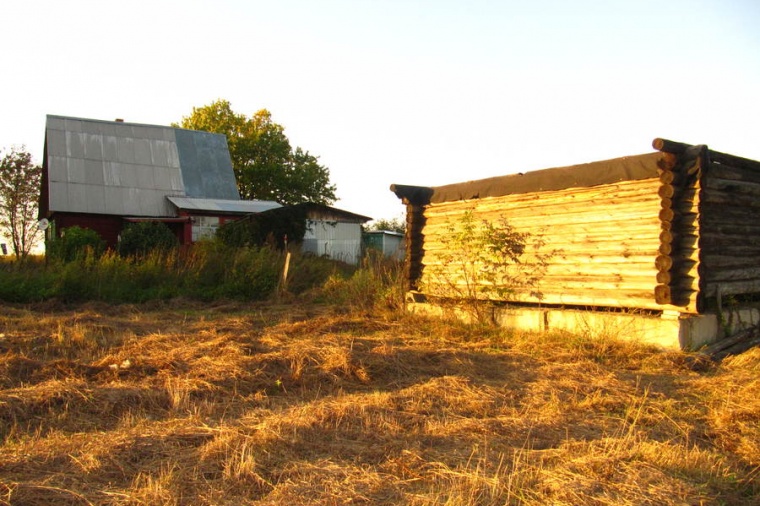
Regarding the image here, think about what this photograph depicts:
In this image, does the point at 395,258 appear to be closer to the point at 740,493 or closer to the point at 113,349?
the point at 113,349

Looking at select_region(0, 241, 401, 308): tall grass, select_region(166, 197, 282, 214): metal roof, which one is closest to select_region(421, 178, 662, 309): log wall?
select_region(0, 241, 401, 308): tall grass

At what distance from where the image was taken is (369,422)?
492cm

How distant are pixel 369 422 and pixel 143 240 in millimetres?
17589

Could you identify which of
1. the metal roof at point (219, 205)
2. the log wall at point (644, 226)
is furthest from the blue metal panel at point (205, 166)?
the log wall at point (644, 226)

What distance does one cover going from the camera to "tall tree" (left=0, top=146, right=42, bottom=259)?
3072 centimetres

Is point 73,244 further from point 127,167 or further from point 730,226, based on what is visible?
point 730,226

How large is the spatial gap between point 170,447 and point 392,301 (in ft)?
29.2

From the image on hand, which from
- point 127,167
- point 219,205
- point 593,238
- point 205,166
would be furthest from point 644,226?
point 205,166

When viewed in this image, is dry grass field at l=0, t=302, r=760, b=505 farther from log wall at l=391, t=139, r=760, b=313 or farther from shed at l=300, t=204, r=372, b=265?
shed at l=300, t=204, r=372, b=265

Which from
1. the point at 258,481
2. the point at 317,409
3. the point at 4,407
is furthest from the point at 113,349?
the point at 258,481

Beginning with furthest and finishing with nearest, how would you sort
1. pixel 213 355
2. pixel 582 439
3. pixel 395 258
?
pixel 395 258 → pixel 213 355 → pixel 582 439

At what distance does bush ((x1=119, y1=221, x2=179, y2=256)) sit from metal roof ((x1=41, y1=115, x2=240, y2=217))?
484 cm

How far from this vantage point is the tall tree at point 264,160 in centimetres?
4447

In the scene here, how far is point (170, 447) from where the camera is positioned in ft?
13.9
